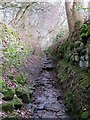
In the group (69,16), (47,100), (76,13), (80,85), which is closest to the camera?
(80,85)

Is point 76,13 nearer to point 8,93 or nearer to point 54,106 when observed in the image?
point 54,106

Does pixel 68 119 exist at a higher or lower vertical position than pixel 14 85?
lower

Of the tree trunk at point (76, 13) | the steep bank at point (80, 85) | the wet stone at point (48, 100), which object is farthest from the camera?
the tree trunk at point (76, 13)

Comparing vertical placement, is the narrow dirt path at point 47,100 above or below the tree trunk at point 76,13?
below

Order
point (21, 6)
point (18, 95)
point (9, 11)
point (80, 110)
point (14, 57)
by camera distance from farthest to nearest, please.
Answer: point (9, 11) < point (21, 6) < point (14, 57) < point (18, 95) < point (80, 110)

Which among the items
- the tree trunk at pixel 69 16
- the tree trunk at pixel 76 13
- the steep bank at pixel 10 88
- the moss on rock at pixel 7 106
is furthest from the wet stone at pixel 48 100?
the tree trunk at pixel 76 13

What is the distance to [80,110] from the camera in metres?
4.91

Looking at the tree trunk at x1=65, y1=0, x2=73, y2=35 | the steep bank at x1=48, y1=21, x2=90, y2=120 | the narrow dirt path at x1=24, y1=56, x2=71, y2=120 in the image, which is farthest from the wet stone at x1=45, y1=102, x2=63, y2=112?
the tree trunk at x1=65, y1=0, x2=73, y2=35

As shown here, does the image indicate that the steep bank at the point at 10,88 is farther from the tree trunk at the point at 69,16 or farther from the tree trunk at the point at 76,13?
the tree trunk at the point at 76,13

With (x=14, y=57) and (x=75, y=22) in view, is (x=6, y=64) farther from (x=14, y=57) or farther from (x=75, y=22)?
(x=75, y=22)

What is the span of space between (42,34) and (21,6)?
31.2 ft

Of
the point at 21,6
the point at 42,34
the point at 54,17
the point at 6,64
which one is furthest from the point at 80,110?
the point at 42,34

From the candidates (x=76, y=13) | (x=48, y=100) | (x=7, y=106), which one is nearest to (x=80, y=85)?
(x=48, y=100)

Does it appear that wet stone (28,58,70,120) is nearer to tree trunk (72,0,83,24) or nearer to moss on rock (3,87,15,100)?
moss on rock (3,87,15,100)
